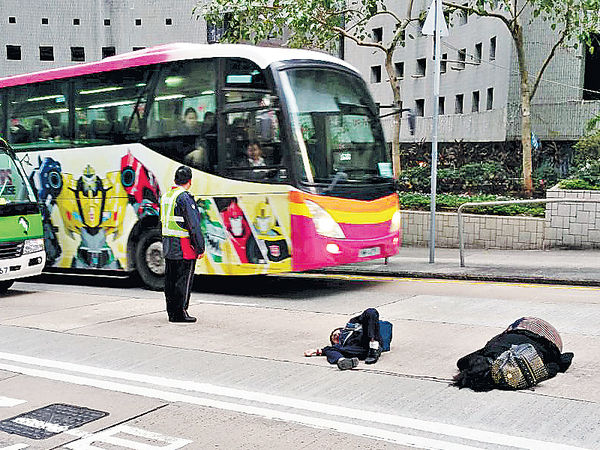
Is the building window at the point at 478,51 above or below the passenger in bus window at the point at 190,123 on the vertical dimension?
above

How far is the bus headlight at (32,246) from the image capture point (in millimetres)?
12523

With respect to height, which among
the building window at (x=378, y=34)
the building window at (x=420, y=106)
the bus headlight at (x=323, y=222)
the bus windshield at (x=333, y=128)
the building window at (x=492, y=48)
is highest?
the building window at (x=378, y=34)

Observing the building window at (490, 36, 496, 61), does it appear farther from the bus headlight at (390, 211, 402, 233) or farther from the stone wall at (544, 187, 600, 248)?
the bus headlight at (390, 211, 402, 233)

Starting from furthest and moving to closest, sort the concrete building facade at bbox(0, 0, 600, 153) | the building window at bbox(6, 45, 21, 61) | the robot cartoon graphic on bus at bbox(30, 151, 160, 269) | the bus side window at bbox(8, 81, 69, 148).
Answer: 1. the building window at bbox(6, 45, 21, 61)
2. the concrete building facade at bbox(0, 0, 600, 153)
3. the bus side window at bbox(8, 81, 69, 148)
4. the robot cartoon graphic on bus at bbox(30, 151, 160, 269)

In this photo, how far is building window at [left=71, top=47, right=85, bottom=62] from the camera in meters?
45.2

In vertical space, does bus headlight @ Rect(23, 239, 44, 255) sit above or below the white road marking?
above

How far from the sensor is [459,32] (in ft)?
103

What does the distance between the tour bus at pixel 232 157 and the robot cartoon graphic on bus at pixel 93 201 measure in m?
0.03

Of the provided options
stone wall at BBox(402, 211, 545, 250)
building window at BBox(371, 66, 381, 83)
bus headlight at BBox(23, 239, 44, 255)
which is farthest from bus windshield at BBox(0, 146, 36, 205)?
building window at BBox(371, 66, 381, 83)

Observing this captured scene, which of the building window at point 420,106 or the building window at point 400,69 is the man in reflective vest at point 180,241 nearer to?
the building window at point 420,106

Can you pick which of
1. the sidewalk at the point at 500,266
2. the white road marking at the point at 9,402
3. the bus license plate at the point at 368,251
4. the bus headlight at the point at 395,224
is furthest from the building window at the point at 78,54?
the white road marking at the point at 9,402

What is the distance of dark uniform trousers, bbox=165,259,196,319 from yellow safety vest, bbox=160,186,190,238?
33cm

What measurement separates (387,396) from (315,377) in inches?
32.4

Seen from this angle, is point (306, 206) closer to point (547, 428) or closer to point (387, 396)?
point (387, 396)
